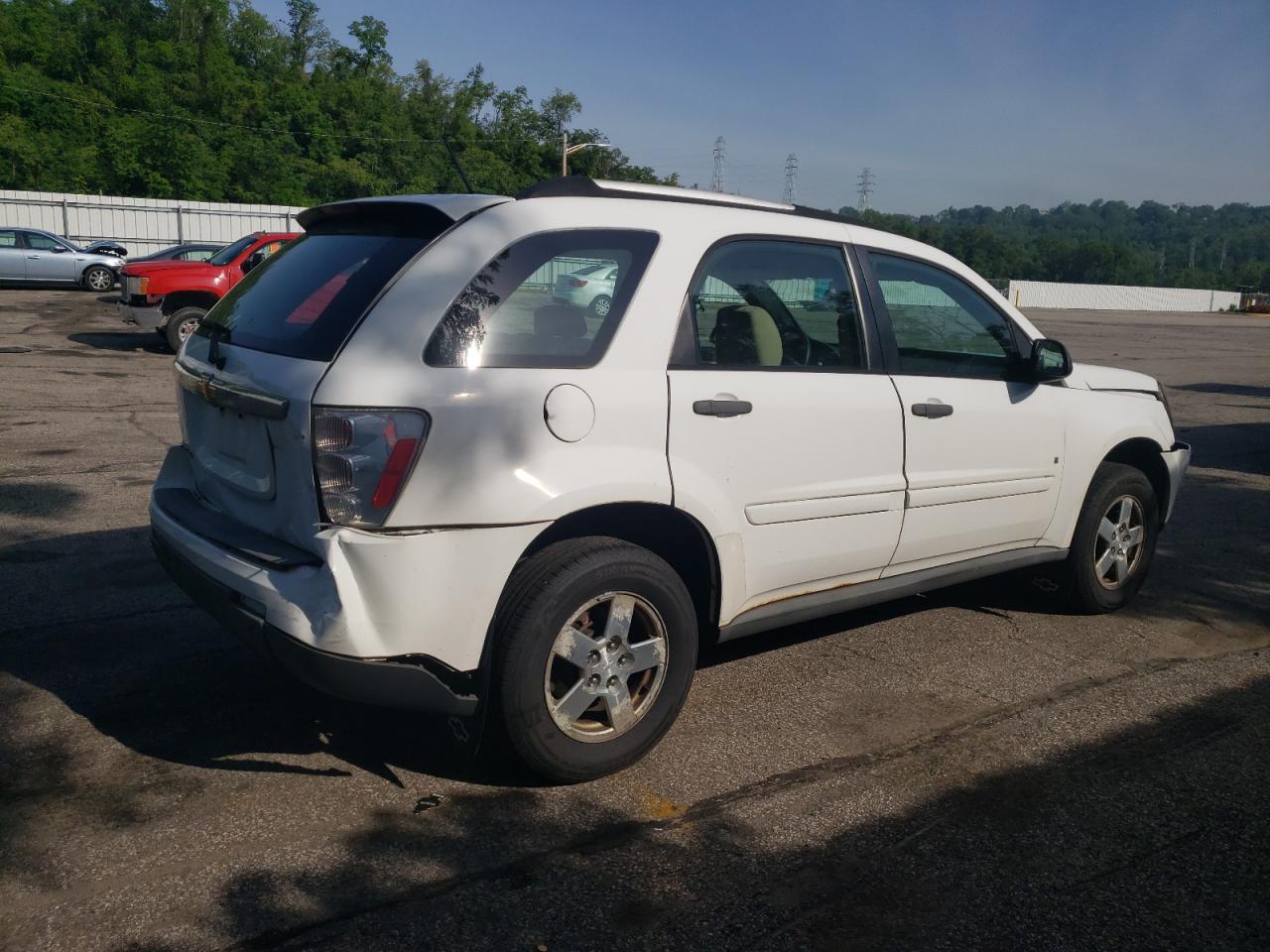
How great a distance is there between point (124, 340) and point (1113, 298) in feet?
234

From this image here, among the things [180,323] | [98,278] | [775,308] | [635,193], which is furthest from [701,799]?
[98,278]

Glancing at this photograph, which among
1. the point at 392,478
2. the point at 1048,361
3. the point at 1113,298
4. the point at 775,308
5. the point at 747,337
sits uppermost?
the point at 1113,298

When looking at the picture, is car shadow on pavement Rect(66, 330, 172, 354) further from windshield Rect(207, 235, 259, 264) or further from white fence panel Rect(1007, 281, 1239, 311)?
white fence panel Rect(1007, 281, 1239, 311)

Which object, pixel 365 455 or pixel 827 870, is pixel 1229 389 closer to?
pixel 827 870

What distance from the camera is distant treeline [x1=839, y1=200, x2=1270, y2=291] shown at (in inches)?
3255

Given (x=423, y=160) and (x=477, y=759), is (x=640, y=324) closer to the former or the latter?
(x=477, y=759)

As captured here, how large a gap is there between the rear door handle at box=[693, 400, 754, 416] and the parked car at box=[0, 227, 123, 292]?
83.9 feet

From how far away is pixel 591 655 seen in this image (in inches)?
136

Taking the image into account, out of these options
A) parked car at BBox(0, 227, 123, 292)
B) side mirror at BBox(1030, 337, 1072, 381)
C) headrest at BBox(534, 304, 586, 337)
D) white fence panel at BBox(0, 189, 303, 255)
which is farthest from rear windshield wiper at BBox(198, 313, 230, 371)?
white fence panel at BBox(0, 189, 303, 255)

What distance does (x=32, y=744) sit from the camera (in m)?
3.67

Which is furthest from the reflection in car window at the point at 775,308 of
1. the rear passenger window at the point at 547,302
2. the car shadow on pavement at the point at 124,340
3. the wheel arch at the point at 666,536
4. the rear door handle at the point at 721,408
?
the car shadow on pavement at the point at 124,340

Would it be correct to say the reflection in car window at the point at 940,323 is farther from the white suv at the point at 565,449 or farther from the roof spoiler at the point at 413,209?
the roof spoiler at the point at 413,209

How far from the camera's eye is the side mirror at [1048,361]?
482cm

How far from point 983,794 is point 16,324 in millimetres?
19550
